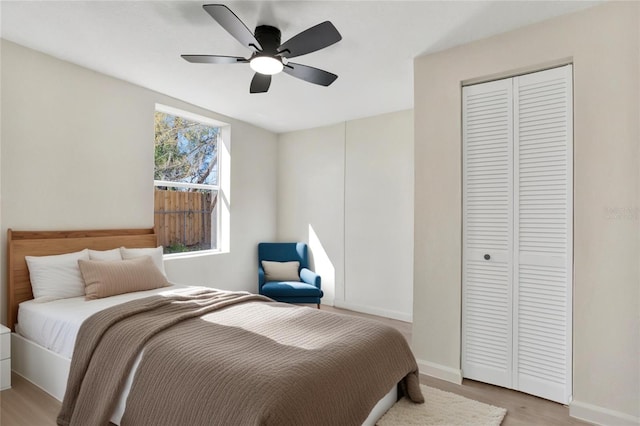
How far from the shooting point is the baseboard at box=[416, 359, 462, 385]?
8.76 feet

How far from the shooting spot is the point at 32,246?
276 cm

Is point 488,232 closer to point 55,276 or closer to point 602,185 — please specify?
point 602,185

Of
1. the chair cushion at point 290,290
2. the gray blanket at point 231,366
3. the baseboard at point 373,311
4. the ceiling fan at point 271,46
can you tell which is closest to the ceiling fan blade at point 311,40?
the ceiling fan at point 271,46

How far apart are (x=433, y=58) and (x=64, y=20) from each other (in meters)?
2.74

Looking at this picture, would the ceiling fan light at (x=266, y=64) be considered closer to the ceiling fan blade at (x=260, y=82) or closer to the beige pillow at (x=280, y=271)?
the ceiling fan blade at (x=260, y=82)

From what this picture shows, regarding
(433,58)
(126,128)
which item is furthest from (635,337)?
(126,128)

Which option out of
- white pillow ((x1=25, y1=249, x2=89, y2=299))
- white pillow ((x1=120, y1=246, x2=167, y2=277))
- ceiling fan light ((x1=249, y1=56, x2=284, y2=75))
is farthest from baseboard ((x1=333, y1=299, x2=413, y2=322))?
ceiling fan light ((x1=249, y1=56, x2=284, y2=75))

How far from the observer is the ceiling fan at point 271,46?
198cm

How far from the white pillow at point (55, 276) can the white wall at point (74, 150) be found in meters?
0.26

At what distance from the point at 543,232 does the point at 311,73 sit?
2.00 meters

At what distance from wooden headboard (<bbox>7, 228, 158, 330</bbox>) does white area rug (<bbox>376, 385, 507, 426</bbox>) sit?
9.17ft

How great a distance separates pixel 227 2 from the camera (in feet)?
7.15

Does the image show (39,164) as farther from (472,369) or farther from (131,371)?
(472,369)

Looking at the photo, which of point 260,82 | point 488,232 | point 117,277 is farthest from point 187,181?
point 488,232
